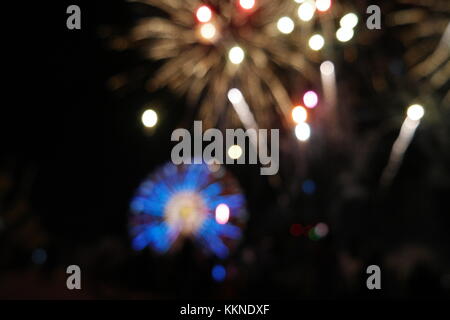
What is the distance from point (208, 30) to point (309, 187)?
289cm

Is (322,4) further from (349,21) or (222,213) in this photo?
(222,213)

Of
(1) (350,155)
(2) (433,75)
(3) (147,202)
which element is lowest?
(3) (147,202)

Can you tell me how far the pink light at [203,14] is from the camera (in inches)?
206

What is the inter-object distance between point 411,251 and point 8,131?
610 cm

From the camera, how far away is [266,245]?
20.6 ft

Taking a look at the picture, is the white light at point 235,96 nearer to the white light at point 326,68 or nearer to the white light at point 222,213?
the white light at point 326,68

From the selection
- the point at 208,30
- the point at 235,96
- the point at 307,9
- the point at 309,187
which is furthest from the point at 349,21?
the point at 309,187

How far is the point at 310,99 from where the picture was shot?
21.1 ft

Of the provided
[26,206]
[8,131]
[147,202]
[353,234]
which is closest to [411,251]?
[353,234]

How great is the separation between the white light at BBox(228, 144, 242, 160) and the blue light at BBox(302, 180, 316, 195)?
1.03 meters

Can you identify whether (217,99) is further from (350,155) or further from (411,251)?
(411,251)

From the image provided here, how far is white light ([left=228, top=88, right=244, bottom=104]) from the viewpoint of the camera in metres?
5.93

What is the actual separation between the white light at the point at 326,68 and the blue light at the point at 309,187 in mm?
1627
